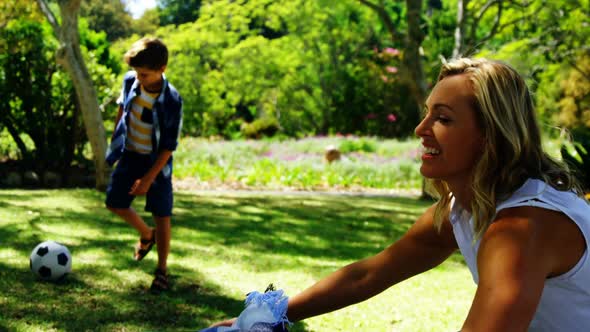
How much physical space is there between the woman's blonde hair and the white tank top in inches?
1.5

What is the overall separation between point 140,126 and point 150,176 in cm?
39

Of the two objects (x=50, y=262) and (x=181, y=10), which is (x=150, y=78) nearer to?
(x=50, y=262)

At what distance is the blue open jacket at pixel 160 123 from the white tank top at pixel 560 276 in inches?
119

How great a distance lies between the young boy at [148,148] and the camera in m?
4.60

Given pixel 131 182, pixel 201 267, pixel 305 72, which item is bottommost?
pixel 305 72

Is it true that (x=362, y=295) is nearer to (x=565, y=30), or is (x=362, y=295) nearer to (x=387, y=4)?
(x=565, y=30)

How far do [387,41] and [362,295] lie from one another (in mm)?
24639

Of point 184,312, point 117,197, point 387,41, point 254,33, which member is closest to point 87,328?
point 184,312

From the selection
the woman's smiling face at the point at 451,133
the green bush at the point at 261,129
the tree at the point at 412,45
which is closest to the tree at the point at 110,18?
the green bush at the point at 261,129

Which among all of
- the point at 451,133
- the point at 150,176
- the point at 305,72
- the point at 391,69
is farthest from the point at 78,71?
the point at 305,72

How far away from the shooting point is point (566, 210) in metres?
1.67

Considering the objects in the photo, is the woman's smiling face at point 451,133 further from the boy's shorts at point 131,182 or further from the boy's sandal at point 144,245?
the boy's sandal at point 144,245

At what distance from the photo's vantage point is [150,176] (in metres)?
4.52

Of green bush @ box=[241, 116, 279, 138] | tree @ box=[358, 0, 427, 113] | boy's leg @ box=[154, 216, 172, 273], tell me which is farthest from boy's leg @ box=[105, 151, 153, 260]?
green bush @ box=[241, 116, 279, 138]
